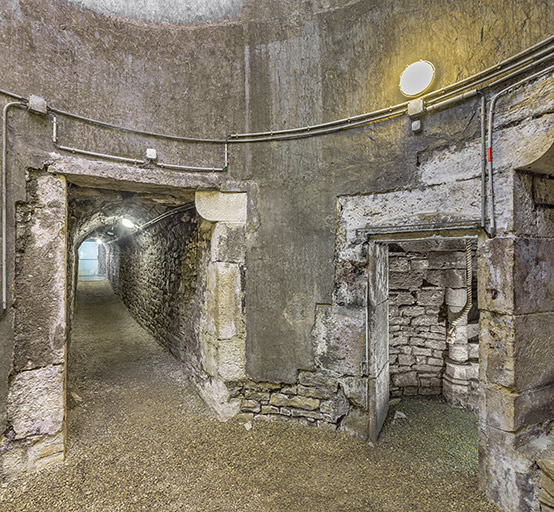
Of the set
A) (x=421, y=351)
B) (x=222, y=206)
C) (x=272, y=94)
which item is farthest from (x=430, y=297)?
(x=272, y=94)

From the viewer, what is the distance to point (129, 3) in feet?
10.1

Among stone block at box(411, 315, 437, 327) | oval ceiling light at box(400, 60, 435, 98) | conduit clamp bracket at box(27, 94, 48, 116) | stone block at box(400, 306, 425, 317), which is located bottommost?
stone block at box(411, 315, 437, 327)

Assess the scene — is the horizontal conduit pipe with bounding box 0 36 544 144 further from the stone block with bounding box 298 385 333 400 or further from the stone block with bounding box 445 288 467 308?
the stone block with bounding box 298 385 333 400

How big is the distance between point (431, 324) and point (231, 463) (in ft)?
10.7

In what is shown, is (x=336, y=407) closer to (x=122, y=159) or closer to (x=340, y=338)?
(x=340, y=338)

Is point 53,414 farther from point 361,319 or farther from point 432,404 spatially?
point 432,404

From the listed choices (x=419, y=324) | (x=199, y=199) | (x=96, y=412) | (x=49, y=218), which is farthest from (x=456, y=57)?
(x=96, y=412)

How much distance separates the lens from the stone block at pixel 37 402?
8.28ft

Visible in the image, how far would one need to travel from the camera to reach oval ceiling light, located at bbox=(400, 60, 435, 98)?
2545mm

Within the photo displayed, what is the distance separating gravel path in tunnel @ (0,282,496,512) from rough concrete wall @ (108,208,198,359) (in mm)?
1135

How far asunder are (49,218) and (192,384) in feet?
9.17

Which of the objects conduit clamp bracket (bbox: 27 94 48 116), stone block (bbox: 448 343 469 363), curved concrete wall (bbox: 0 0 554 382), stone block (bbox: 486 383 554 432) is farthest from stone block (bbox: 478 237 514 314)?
conduit clamp bracket (bbox: 27 94 48 116)

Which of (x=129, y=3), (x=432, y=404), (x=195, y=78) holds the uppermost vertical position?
(x=129, y=3)

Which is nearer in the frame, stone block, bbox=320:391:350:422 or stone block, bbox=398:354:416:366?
stone block, bbox=320:391:350:422
